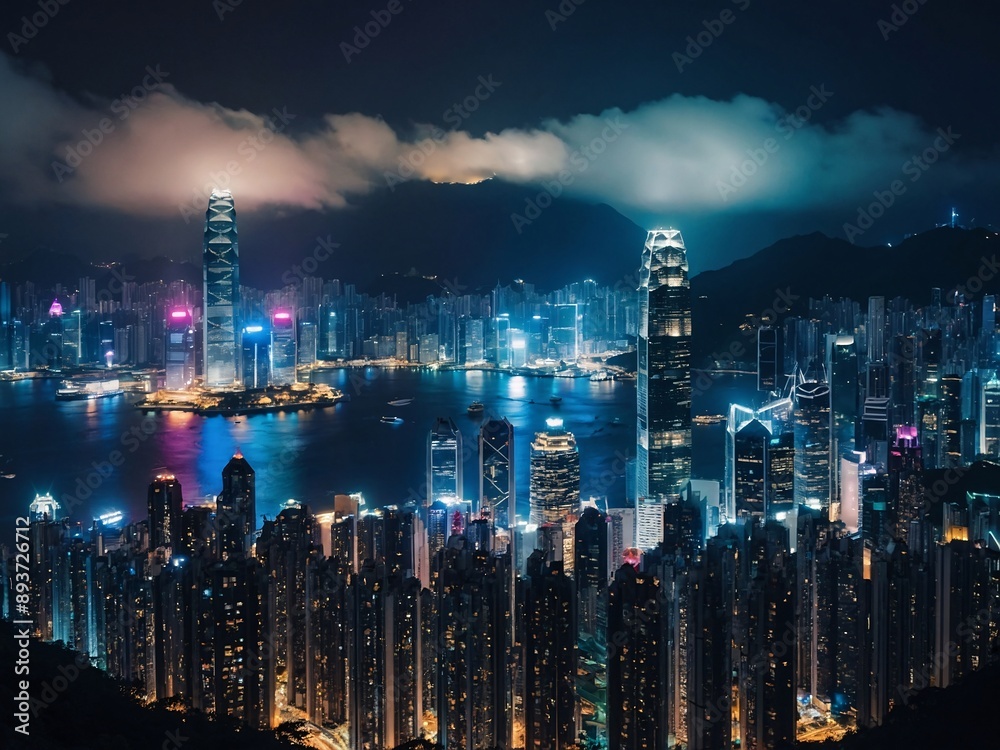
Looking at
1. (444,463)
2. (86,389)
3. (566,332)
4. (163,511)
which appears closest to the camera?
(163,511)

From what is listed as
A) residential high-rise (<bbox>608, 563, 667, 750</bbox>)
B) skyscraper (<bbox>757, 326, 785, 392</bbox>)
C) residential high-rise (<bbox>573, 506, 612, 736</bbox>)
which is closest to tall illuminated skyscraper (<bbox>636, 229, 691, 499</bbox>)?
residential high-rise (<bbox>573, 506, 612, 736</bbox>)

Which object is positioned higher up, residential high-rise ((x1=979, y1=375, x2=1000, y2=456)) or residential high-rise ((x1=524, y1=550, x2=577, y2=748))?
residential high-rise ((x1=979, y1=375, x2=1000, y2=456))

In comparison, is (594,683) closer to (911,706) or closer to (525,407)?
(911,706)

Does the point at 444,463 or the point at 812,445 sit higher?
the point at 812,445

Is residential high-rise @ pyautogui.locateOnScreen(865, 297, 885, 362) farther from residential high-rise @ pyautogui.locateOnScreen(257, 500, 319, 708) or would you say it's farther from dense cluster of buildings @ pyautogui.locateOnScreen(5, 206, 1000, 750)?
residential high-rise @ pyautogui.locateOnScreen(257, 500, 319, 708)

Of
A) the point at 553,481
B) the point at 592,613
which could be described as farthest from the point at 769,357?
the point at 592,613

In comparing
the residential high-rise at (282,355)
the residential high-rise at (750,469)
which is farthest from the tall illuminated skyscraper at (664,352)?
the residential high-rise at (282,355)

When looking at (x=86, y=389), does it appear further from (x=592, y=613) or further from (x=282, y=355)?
(x=592, y=613)
